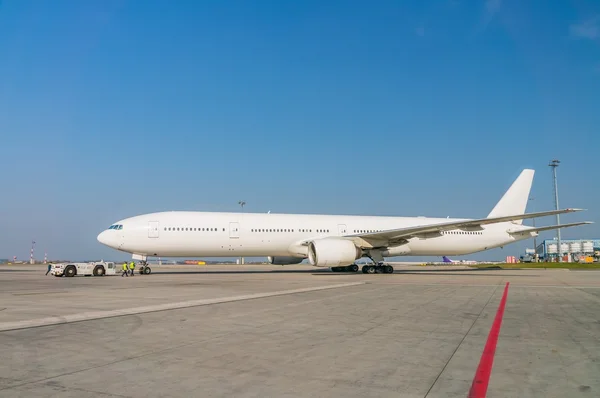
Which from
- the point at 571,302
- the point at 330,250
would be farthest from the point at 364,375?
the point at 330,250

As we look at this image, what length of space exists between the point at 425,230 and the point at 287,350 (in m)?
21.3

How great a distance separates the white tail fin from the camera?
112 ft

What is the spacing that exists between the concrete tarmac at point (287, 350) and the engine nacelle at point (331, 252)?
46.2ft

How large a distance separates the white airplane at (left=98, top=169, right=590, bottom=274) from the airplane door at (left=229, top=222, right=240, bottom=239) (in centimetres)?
6

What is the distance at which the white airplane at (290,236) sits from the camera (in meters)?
25.3

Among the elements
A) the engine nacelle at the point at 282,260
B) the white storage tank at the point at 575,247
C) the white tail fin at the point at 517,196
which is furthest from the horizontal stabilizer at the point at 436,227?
the white storage tank at the point at 575,247

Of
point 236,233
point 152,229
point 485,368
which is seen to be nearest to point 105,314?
point 485,368

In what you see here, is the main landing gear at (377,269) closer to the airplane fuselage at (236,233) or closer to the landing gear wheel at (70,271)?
the airplane fuselage at (236,233)

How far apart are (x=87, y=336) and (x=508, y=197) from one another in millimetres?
34197

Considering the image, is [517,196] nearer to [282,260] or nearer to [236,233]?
[282,260]

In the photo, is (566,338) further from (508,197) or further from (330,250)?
(508,197)

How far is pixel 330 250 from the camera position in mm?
24781

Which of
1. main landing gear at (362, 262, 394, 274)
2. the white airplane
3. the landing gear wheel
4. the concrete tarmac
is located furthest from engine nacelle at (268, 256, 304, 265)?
the concrete tarmac

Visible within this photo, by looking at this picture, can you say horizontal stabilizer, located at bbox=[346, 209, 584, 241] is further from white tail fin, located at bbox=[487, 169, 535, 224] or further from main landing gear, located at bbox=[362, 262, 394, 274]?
white tail fin, located at bbox=[487, 169, 535, 224]
